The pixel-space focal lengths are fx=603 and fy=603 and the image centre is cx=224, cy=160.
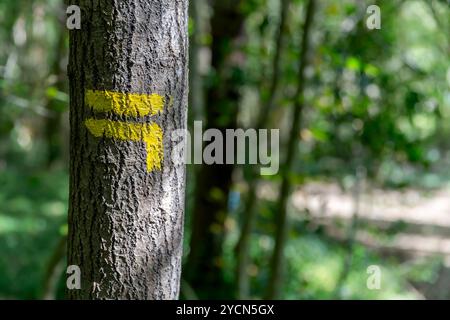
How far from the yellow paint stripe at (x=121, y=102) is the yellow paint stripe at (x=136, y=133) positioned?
0.10 ft

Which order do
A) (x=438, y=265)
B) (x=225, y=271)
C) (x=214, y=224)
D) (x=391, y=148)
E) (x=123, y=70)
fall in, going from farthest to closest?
(x=438, y=265)
(x=225, y=271)
(x=214, y=224)
(x=391, y=148)
(x=123, y=70)

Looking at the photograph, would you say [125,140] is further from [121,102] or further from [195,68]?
[195,68]

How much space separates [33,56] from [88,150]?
35.9 ft

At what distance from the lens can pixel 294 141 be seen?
13.2 ft

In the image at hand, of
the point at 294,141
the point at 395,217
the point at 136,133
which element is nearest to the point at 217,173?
the point at 294,141

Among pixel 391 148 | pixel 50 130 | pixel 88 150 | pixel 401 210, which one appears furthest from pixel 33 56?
pixel 88 150

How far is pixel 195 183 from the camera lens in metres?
5.54

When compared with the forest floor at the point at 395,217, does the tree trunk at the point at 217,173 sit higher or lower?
higher

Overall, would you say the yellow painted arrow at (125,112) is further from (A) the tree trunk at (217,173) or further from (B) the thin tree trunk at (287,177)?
(A) the tree trunk at (217,173)

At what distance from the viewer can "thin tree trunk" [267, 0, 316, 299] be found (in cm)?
384

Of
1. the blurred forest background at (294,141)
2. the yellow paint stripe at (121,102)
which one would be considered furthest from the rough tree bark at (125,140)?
the blurred forest background at (294,141)

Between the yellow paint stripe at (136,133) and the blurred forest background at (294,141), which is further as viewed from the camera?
the blurred forest background at (294,141)

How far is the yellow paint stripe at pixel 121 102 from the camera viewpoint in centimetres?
153

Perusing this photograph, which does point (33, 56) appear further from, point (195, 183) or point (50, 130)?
point (195, 183)
